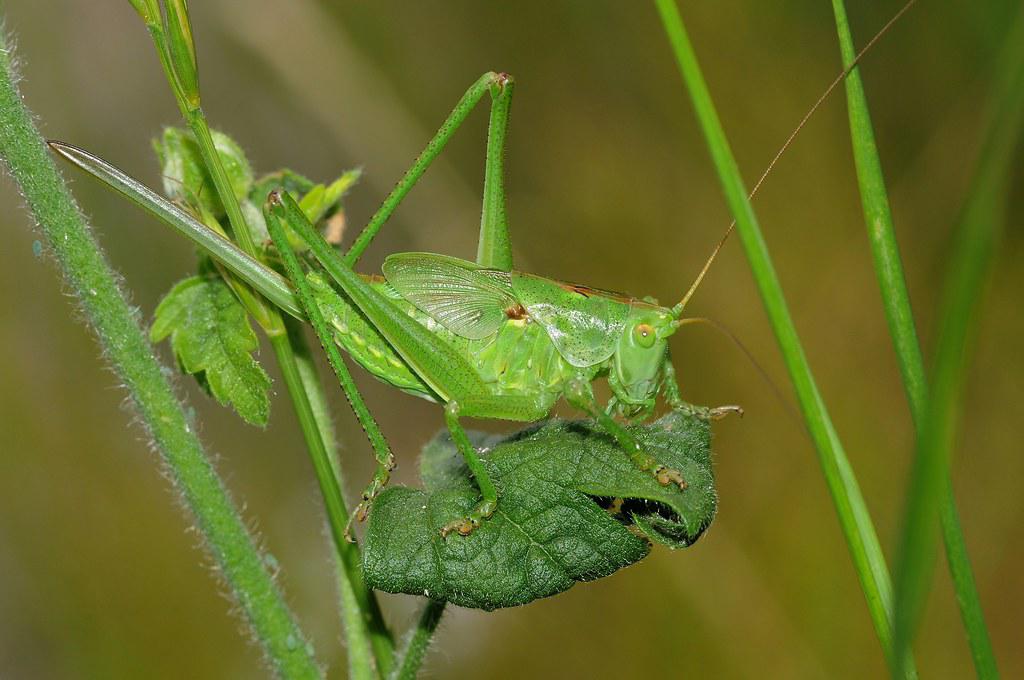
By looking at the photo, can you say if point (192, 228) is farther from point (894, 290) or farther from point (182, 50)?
point (894, 290)

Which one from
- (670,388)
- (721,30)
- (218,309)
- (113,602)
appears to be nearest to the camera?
(218,309)

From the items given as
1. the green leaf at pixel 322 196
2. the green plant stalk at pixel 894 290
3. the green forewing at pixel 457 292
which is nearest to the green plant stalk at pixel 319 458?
the green leaf at pixel 322 196

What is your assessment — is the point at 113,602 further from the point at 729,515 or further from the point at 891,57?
the point at 891,57

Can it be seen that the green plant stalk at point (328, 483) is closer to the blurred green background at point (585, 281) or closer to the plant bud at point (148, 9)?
the plant bud at point (148, 9)

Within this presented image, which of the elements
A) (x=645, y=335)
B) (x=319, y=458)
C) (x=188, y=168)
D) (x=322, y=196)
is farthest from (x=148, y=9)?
(x=645, y=335)

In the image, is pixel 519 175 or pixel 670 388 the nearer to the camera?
pixel 670 388

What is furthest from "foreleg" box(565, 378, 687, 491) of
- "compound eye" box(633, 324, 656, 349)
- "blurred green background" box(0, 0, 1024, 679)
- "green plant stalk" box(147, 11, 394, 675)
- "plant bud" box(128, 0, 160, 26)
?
"blurred green background" box(0, 0, 1024, 679)

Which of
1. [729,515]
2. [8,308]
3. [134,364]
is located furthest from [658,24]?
[134,364]
